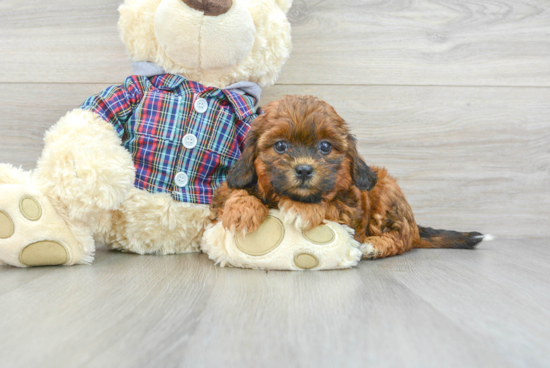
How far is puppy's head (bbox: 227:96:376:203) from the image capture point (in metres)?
1.17

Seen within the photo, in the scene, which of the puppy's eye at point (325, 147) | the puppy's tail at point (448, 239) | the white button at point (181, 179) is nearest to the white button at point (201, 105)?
the white button at point (181, 179)

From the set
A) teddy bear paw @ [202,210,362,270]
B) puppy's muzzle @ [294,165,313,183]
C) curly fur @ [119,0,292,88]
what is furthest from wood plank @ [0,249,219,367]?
curly fur @ [119,0,292,88]

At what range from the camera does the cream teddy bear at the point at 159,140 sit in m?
1.21

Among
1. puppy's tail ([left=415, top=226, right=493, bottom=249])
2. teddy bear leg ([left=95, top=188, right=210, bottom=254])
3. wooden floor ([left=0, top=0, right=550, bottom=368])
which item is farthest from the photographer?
wooden floor ([left=0, top=0, right=550, bottom=368])

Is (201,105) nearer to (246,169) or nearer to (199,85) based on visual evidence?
(199,85)

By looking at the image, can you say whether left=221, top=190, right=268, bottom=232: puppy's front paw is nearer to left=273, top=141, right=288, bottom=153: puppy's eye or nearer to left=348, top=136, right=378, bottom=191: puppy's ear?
left=273, top=141, right=288, bottom=153: puppy's eye

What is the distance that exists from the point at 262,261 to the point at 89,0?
141cm

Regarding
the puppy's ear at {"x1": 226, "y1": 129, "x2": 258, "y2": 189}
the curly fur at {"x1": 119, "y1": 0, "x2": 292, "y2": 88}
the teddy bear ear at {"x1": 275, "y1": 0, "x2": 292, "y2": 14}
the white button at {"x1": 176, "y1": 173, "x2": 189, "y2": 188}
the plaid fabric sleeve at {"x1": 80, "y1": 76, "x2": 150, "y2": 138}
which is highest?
the teddy bear ear at {"x1": 275, "y1": 0, "x2": 292, "y2": 14}

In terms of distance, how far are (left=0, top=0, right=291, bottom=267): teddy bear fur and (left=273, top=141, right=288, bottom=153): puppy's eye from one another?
1.19 ft

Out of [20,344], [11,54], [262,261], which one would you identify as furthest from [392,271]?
[11,54]

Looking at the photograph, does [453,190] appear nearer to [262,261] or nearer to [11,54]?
[262,261]

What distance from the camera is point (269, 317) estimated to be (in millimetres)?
811

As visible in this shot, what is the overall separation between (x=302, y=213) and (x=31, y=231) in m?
0.75

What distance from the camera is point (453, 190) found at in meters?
1.95
